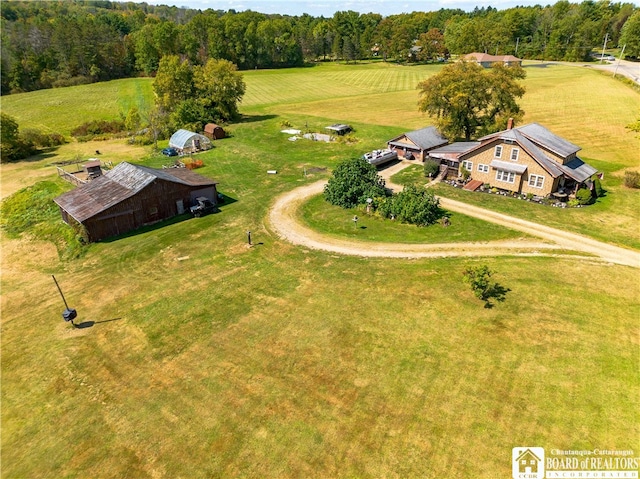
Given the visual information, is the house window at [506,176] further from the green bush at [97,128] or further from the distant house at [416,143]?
the green bush at [97,128]

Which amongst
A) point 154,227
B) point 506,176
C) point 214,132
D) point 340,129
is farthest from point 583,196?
point 214,132

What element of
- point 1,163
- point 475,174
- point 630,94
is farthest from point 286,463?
point 630,94

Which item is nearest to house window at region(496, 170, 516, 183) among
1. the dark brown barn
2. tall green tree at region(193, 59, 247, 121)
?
the dark brown barn

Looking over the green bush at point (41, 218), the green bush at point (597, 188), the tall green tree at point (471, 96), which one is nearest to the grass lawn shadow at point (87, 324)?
the green bush at point (41, 218)

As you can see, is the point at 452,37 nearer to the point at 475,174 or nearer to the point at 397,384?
the point at 475,174

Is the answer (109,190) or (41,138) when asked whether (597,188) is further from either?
(41,138)

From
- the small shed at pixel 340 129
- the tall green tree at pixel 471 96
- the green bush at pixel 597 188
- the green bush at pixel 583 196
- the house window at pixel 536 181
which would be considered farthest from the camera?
the small shed at pixel 340 129

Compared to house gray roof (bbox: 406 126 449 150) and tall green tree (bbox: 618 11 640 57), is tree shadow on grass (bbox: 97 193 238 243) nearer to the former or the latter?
house gray roof (bbox: 406 126 449 150)
